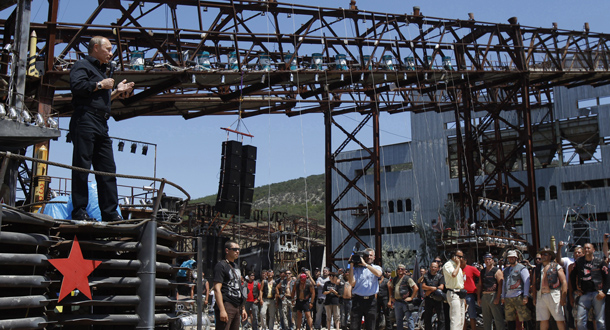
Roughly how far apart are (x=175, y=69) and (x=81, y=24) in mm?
3306

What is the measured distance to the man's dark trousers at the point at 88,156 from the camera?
574 cm

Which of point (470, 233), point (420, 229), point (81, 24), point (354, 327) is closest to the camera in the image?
point (354, 327)

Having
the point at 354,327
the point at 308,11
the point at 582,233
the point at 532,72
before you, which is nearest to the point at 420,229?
the point at 582,233

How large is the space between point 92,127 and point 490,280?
9351 millimetres

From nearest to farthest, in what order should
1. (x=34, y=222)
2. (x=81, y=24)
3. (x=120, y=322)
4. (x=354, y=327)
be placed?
(x=34, y=222)
(x=120, y=322)
(x=354, y=327)
(x=81, y=24)

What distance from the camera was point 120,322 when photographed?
5148 mm

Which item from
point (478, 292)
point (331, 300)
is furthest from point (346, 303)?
point (478, 292)

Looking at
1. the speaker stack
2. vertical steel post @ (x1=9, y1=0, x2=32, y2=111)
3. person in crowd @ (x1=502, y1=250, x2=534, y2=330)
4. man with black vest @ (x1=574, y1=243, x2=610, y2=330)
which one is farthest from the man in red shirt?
the speaker stack

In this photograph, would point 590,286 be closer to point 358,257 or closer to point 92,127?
point 358,257

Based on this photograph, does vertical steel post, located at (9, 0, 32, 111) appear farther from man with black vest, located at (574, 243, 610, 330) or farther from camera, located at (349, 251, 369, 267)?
man with black vest, located at (574, 243, 610, 330)

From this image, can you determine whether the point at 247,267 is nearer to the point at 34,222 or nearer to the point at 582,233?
the point at 582,233

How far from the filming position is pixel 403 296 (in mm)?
14477

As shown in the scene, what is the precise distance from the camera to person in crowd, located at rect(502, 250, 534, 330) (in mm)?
11915

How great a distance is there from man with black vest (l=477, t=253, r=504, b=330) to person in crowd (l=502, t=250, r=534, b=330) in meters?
0.24
